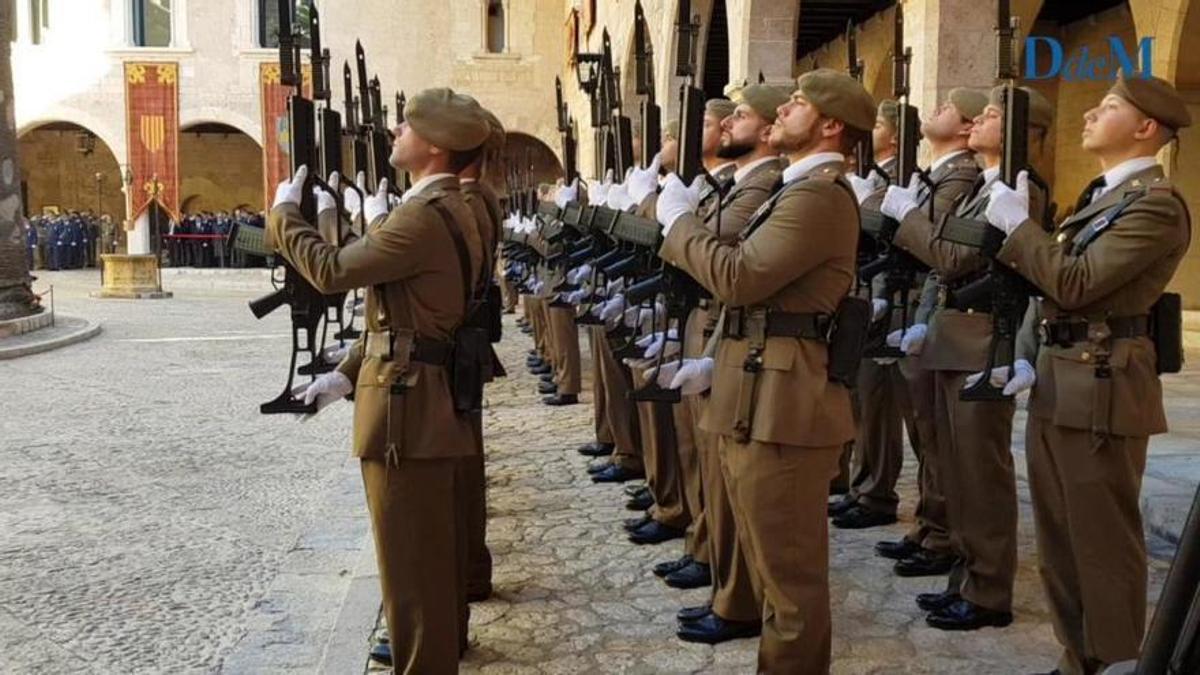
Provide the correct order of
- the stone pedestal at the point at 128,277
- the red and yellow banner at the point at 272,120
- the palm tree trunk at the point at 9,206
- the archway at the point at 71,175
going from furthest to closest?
the archway at the point at 71,175, the red and yellow banner at the point at 272,120, the stone pedestal at the point at 128,277, the palm tree trunk at the point at 9,206

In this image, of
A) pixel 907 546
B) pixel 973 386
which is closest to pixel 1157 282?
pixel 973 386

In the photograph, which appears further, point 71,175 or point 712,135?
point 71,175

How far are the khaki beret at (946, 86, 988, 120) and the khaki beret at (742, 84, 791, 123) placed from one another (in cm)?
87

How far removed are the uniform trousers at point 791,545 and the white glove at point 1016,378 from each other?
634mm

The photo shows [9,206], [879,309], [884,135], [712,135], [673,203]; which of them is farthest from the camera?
[9,206]

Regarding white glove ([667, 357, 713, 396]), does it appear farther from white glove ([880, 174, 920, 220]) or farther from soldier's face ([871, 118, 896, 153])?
soldier's face ([871, 118, 896, 153])

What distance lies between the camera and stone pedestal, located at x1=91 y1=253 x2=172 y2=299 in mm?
19078

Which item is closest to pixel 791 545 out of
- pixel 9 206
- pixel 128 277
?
pixel 9 206

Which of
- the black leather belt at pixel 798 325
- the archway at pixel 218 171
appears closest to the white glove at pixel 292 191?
the black leather belt at pixel 798 325

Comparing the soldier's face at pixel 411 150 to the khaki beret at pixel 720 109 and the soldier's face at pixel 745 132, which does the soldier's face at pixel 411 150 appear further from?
the khaki beret at pixel 720 109

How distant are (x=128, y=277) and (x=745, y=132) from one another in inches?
698

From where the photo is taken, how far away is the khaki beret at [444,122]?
3.11 meters

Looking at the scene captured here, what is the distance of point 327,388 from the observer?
3213 millimetres

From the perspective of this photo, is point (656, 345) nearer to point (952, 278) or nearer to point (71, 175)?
point (952, 278)
